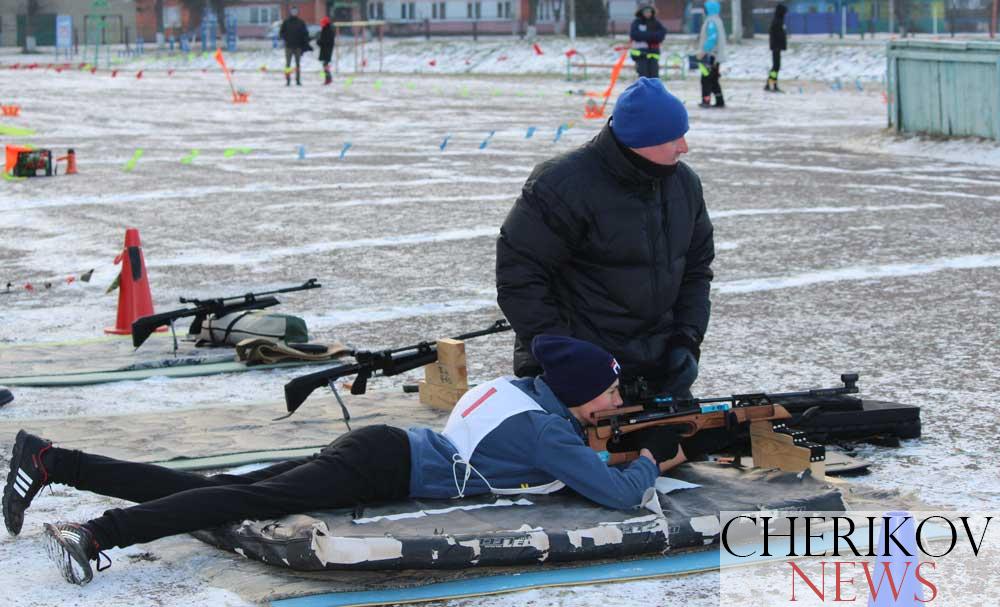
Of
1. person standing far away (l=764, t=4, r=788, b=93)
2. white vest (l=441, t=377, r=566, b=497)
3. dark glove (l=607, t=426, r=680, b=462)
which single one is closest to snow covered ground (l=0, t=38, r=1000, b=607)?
white vest (l=441, t=377, r=566, b=497)

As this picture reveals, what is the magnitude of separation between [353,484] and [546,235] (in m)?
1.35

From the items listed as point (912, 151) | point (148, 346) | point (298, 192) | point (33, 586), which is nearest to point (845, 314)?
point (148, 346)

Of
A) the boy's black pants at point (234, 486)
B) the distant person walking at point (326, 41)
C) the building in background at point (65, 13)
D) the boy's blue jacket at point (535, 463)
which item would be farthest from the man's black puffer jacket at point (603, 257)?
the building in background at point (65, 13)

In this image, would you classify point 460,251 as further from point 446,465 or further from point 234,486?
point 234,486

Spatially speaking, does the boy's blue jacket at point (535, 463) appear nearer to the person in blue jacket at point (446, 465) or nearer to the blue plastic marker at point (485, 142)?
the person in blue jacket at point (446, 465)

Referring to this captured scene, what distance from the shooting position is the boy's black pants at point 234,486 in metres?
4.70

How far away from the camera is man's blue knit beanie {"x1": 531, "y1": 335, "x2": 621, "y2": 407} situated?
201 inches

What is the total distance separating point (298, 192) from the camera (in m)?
16.2

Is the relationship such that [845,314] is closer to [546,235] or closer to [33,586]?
[546,235]

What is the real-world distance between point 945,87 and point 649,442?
52.9 ft

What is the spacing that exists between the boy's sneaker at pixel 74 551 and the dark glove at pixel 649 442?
1790 millimetres

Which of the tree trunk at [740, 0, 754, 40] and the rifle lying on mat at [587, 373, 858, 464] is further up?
the tree trunk at [740, 0, 754, 40]

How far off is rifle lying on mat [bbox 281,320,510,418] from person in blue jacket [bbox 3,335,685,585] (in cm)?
80

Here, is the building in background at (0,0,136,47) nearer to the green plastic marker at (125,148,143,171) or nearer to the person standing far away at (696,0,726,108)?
the person standing far away at (696,0,726,108)
